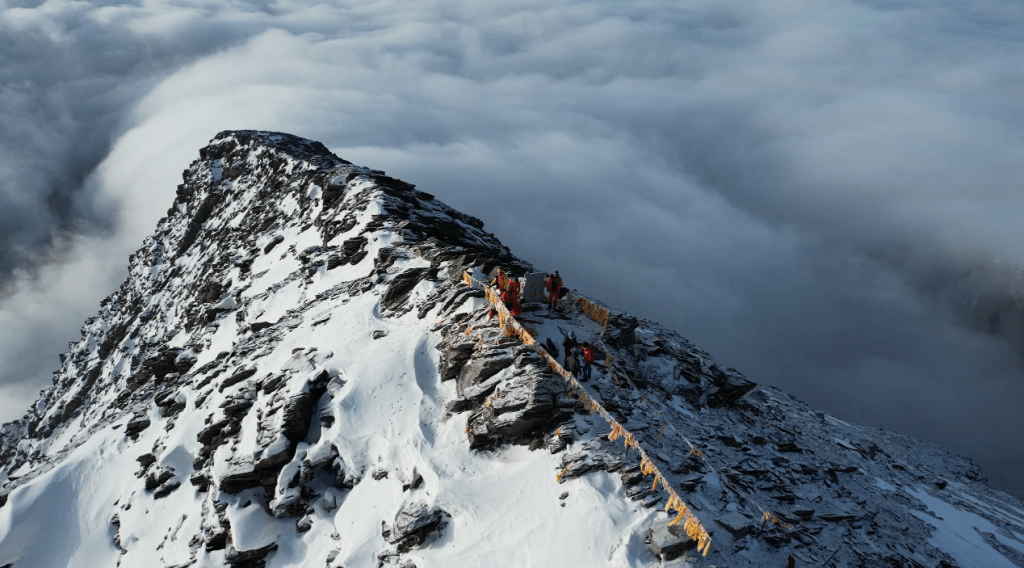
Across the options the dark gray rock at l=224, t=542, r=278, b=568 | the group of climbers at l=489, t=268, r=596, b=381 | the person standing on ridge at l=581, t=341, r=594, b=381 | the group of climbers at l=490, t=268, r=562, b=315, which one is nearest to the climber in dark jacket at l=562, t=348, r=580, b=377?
the group of climbers at l=489, t=268, r=596, b=381

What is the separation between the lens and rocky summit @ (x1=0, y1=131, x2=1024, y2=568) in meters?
13.4

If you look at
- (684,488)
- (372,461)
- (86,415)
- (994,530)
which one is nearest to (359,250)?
(372,461)

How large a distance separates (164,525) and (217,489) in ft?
11.9

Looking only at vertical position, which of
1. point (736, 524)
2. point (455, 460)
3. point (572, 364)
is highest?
point (572, 364)

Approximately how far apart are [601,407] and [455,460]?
4.59m

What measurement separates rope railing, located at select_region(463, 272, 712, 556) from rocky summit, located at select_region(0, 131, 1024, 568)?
73 millimetres

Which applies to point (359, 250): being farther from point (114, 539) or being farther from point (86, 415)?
point (86, 415)

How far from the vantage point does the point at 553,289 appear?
71.2 feet

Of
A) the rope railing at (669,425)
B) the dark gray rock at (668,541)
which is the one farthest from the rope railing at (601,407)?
the dark gray rock at (668,541)

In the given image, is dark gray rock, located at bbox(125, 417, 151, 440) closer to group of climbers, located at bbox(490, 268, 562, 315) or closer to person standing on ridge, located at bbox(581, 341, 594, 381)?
group of climbers, located at bbox(490, 268, 562, 315)

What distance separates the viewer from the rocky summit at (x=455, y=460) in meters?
13.4

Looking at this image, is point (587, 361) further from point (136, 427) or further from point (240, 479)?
point (136, 427)

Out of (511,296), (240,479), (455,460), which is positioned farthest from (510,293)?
(240,479)

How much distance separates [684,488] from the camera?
1388 centimetres
